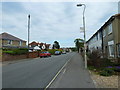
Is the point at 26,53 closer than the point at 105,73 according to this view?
No

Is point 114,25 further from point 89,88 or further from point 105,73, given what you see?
point 89,88

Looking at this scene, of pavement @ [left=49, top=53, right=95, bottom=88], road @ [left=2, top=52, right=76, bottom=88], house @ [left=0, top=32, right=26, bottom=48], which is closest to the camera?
pavement @ [left=49, top=53, right=95, bottom=88]

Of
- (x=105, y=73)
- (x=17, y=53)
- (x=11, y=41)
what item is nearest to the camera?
(x=105, y=73)

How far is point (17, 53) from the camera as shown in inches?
1142

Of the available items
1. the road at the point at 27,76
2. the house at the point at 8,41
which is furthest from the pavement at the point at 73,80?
the house at the point at 8,41

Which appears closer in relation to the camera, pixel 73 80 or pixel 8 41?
pixel 73 80

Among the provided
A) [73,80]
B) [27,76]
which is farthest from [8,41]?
[73,80]

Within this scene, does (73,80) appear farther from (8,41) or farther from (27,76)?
(8,41)

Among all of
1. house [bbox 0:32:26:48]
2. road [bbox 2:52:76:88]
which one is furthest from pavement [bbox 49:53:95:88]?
house [bbox 0:32:26:48]

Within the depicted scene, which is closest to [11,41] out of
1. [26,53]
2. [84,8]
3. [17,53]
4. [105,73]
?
[26,53]

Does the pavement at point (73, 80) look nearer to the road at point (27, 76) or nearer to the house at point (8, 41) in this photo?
the road at point (27, 76)

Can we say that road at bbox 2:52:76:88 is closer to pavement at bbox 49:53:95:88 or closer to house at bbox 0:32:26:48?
pavement at bbox 49:53:95:88

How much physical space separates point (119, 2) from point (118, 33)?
3.38m

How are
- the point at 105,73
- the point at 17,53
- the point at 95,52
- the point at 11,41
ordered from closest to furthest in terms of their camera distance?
the point at 105,73, the point at 95,52, the point at 17,53, the point at 11,41
